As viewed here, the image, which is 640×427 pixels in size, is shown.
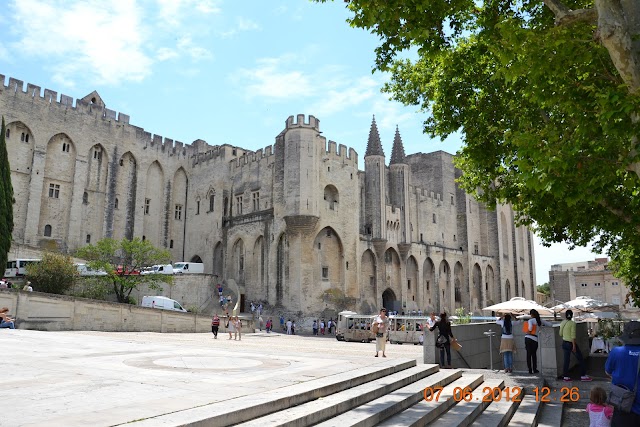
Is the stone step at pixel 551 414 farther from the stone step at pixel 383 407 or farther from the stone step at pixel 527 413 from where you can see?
the stone step at pixel 383 407

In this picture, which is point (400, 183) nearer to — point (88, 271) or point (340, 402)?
point (88, 271)

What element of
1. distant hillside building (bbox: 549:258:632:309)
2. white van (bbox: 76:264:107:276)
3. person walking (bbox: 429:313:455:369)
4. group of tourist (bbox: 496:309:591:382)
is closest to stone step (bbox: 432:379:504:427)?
person walking (bbox: 429:313:455:369)

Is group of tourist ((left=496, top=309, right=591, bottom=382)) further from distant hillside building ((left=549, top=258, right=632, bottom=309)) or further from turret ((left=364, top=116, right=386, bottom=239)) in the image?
distant hillside building ((left=549, top=258, right=632, bottom=309))

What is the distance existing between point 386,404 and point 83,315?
17.4m

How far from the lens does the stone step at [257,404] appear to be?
4.34 m

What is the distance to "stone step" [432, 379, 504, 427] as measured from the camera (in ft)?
21.1

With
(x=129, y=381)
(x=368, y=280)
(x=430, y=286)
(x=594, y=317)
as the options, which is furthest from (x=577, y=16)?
(x=430, y=286)

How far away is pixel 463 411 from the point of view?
7012mm

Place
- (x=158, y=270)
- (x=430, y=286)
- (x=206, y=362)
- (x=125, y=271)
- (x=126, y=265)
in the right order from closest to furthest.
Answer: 1. (x=206, y=362)
2. (x=125, y=271)
3. (x=126, y=265)
4. (x=158, y=270)
5. (x=430, y=286)

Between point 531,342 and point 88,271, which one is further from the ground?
point 88,271

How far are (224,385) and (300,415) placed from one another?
1.52 meters

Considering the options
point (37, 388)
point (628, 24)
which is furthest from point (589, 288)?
point (37, 388)

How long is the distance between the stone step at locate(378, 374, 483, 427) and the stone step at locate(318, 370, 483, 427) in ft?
0.18

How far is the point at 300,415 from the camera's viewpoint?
520 cm
